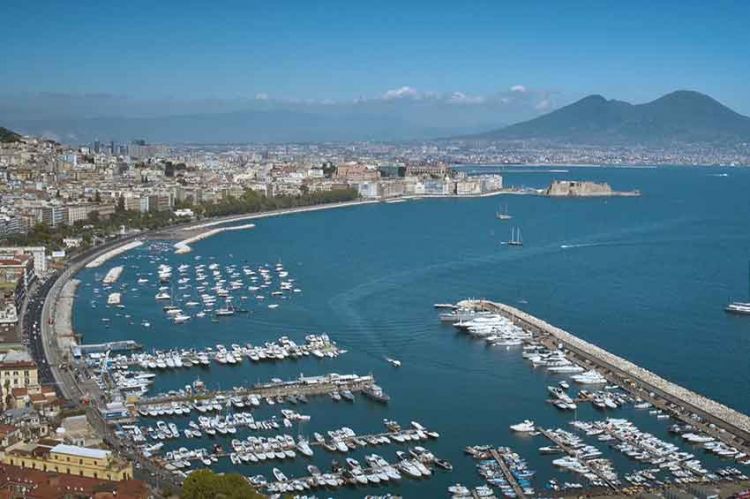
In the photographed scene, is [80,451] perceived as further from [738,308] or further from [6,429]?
[738,308]

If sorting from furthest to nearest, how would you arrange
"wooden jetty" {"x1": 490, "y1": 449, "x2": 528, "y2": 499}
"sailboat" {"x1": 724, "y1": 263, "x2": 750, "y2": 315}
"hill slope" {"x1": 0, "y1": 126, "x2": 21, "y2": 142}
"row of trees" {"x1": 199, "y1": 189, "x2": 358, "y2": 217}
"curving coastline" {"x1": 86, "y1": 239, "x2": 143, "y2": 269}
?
"hill slope" {"x1": 0, "y1": 126, "x2": 21, "y2": 142} → "row of trees" {"x1": 199, "y1": 189, "x2": 358, "y2": 217} → "curving coastline" {"x1": 86, "y1": 239, "x2": 143, "y2": 269} → "sailboat" {"x1": 724, "y1": 263, "x2": 750, "y2": 315} → "wooden jetty" {"x1": 490, "y1": 449, "x2": 528, "y2": 499}

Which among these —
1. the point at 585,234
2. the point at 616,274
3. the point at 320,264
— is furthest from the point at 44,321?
the point at 585,234

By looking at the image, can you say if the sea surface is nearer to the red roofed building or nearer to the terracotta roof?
the terracotta roof

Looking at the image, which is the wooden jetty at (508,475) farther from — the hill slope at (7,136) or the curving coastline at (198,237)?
the hill slope at (7,136)

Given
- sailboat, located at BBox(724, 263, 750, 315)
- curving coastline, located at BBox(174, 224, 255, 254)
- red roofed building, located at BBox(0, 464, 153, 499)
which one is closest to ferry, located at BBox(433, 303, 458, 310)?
sailboat, located at BBox(724, 263, 750, 315)

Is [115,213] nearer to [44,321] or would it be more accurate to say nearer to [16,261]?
[16,261]

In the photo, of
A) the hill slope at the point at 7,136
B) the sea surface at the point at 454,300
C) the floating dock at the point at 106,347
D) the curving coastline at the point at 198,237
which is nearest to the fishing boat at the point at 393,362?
the sea surface at the point at 454,300
